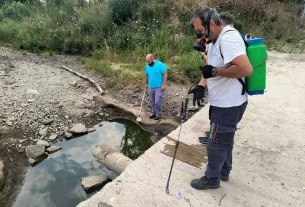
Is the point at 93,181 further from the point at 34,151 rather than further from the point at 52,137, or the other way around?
the point at 52,137

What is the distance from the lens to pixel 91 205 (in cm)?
285

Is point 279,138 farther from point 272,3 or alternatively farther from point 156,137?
point 272,3

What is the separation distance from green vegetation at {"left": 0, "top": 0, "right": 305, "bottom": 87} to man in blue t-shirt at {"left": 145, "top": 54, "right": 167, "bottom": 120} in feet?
7.75

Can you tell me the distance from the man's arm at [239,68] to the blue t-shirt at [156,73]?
344 cm

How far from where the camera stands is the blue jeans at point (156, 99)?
5775 millimetres

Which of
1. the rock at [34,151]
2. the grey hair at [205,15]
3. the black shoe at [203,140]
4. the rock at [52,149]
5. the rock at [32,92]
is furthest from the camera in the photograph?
the rock at [32,92]

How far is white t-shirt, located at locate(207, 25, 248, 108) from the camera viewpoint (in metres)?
2.15

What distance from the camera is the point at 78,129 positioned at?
563cm

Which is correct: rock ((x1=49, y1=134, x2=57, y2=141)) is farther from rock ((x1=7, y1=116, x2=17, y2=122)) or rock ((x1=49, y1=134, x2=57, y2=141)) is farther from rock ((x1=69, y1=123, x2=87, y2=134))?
rock ((x1=7, y1=116, x2=17, y2=122))

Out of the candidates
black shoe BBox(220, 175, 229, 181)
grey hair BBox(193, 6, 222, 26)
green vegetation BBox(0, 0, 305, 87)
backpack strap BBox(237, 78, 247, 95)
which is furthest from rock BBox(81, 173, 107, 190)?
green vegetation BBox(0, 0, 305, 87)

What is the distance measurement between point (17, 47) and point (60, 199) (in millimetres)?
9949

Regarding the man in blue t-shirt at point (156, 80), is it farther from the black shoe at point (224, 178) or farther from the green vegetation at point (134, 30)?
the black shoe at point (224, 178)

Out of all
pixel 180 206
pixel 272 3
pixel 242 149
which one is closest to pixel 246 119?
pixel 242 149

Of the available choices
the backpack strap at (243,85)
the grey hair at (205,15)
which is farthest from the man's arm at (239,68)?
the grey hair at (205,15)
